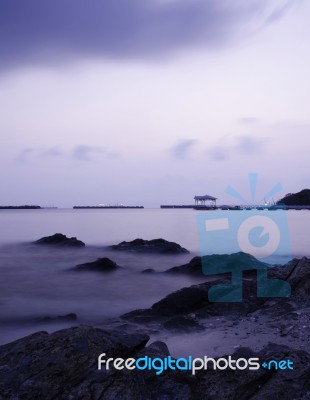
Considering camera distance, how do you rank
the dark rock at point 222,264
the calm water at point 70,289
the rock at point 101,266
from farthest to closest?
1. the rock at point 101,266
2. the dark rock at point 222,264
3. the calm water at point 70,289

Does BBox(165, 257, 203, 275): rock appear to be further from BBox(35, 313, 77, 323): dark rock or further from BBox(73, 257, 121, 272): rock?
BBox(35, 313, 77, 323): dark rock

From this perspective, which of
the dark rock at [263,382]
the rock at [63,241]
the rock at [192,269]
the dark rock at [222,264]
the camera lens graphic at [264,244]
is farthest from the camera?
the rock at [63,241]

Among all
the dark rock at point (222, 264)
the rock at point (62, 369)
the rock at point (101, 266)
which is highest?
the rock at point (62, 369)

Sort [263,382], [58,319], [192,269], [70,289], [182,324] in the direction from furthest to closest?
[192,269] < [70,289] < [58,319] < [182,324] < [263,382]

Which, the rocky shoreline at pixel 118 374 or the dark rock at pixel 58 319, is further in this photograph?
the dark rock at pixel 58 319

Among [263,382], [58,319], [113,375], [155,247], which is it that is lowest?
[58,319]

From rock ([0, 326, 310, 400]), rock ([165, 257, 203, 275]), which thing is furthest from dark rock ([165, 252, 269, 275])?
rock ([0, 326, 310, 400])

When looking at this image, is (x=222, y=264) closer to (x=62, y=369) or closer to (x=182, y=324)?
(x=182, y=324)

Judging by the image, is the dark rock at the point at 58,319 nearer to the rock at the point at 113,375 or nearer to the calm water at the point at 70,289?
the calm water at the point at 70,289

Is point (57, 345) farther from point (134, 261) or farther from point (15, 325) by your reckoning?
point (134, 261)

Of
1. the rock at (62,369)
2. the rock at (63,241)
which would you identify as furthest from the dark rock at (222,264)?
the rock at (63,241)

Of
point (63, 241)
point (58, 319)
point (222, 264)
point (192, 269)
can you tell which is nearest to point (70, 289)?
point (58, 319)

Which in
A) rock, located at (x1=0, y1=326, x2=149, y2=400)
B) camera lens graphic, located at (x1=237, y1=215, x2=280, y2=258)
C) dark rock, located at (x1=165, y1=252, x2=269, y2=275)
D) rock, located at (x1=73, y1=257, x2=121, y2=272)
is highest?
rock, located at (x1=0, y1=326, x2=149, y2=400)

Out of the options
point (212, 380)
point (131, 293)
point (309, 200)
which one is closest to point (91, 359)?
point (212, 380)
